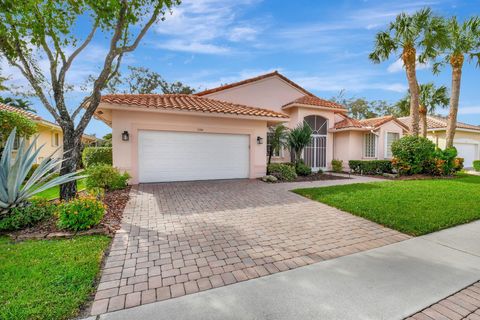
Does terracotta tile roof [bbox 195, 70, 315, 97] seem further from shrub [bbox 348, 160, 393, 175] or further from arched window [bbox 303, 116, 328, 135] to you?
shrub [bbox 348, 160, 393, 175]

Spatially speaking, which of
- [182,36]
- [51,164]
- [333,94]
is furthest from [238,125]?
[333,94]

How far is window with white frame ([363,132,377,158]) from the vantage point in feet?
55.4

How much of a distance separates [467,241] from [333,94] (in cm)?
3531

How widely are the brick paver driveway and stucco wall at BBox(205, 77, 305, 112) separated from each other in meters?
9.58

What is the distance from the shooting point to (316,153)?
1647cm

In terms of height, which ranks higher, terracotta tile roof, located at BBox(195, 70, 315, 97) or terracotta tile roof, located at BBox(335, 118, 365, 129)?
terracotta tile roof, located at BBox(195, 70, 315, 97)

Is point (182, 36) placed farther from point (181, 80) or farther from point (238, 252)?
point (181, 80)

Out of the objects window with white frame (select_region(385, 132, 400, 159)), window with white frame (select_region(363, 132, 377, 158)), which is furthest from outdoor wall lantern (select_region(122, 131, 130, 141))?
window with white frame (select_region(385, 132, 400, 159))

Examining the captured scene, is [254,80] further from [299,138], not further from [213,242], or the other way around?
[213,242]

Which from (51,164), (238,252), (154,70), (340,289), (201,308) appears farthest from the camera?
(154,70)

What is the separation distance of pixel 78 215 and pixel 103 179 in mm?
4117

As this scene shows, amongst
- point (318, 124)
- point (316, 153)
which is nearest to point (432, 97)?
point (318, 124)

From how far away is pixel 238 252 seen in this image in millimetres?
3793

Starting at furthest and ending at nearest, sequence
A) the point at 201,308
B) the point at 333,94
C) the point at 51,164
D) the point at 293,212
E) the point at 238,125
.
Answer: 1. the point at 333,94
2. the point at 238,125
3. the point at 293,212
4. the point at 51,164
5. the point at 201,308
